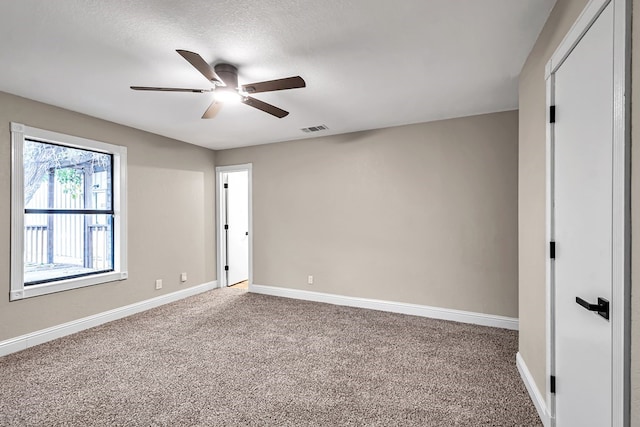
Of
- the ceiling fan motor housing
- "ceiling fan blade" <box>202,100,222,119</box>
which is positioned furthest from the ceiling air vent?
the ceiling fan motor housing

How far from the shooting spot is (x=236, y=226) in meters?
5.54

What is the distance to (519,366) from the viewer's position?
2387mm

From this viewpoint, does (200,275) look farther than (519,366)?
Yes

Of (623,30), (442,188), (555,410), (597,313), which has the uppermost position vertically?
(623,30)

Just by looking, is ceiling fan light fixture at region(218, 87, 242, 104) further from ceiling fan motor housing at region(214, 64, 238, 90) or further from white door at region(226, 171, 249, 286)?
white door at region(226, 171, 249, 286)

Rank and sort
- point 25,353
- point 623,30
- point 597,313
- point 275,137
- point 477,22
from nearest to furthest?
point 623,30 < point 597,313 < point 477,22 < point 25,353 < point 275,137

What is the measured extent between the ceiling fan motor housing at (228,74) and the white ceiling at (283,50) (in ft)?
0.18

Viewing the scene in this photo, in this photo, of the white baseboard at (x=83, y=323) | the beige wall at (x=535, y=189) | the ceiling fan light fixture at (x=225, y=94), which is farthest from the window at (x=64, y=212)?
the beige wall at (x=535, y=189)

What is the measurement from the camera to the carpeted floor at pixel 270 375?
1.95 meters

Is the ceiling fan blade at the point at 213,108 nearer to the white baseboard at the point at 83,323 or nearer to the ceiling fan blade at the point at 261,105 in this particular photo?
the ceiling fan blade at the point at 261,105

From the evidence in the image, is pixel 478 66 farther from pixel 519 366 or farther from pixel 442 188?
pixel 519 366

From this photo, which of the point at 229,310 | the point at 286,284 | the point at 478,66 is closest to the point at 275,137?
the point at 286,284

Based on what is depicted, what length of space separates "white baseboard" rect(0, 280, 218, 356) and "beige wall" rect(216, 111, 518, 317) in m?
1.29

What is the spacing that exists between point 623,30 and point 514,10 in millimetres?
840
